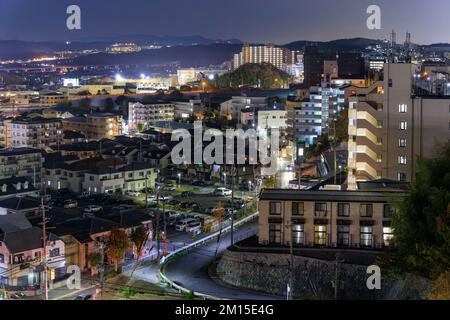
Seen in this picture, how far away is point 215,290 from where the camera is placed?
488 cm

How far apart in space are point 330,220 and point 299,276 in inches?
23.3

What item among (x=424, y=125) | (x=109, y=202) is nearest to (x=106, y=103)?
(x=109, y=202)

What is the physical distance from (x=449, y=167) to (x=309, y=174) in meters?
4.88

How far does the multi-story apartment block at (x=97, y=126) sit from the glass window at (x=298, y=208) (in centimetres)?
1092

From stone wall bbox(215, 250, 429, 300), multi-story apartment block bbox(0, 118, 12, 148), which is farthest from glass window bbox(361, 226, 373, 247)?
multi-story apartment block bbox(0, 118, 12, 148)

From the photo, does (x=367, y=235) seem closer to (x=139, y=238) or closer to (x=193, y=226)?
(x=139, y=238)

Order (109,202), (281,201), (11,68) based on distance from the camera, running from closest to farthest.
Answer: (281,201)
(109,202)
(11,68)

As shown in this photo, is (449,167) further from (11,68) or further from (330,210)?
(11,68)

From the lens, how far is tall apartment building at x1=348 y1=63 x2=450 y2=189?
686cm

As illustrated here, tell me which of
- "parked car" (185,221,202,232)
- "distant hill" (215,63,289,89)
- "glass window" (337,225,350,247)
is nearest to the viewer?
"glass window" (337,225,350,247)

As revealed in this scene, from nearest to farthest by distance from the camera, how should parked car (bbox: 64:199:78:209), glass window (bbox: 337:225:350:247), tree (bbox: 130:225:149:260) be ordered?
glass window (bbox: 337:225:350:247), tree (bbox: 130:225:149:260), parked car (bbox: 64:199:78:209)

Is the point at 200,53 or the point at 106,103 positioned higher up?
the point at 200,53

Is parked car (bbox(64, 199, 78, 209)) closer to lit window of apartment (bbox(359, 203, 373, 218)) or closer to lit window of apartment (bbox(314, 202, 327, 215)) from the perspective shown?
lit window of apartment (bbox(314, 202, 327, 215))
